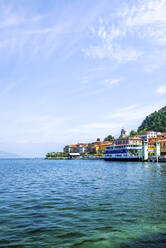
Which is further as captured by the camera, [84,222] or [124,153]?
[124,153]

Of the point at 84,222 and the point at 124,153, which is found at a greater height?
the point at 84,222

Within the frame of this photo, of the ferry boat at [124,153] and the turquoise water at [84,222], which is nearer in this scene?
the turquoise water at [84,222]

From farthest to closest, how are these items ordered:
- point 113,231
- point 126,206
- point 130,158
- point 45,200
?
1. point 130,158
2. point 45,200
3. point 126,206
4. point 113,231

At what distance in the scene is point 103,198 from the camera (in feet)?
69.2

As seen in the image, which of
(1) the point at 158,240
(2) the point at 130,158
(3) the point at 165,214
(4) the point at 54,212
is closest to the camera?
(1) the point at 158,240

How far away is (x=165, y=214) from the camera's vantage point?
15203 millimetres

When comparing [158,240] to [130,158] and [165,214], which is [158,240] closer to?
[165,214]

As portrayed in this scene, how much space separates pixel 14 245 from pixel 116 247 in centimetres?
421

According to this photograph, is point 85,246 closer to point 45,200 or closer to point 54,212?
point 54,212

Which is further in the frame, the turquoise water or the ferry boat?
the ferry boat

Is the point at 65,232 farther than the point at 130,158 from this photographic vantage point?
No

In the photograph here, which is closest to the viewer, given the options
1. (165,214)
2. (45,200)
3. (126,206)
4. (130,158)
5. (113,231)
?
(113,231)

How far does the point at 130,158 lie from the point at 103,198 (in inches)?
3906

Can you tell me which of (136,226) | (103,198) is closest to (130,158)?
(103,198)
